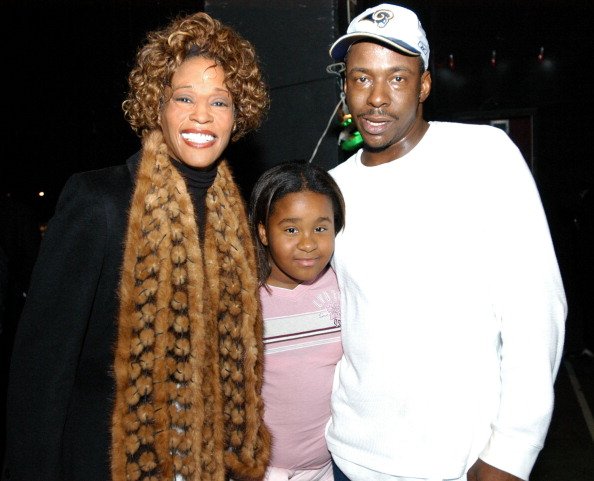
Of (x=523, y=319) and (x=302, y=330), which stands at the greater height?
(x=523, y=319)

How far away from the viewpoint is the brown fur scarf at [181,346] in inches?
66.5

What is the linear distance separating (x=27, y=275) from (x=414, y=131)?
292 centimetres

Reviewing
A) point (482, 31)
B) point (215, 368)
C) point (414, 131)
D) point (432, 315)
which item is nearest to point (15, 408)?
point (215, 368)

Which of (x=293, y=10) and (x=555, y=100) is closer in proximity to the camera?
(x=293, y=10)

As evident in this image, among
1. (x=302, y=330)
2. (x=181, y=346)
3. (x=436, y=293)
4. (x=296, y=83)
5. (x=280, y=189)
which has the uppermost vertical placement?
(x=296, y=83)

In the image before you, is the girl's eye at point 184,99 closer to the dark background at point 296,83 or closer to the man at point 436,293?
the man at point 436,293

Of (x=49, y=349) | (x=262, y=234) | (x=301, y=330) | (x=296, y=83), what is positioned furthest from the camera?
(x=296, y=83)

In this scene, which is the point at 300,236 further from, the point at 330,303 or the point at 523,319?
the point at 523,319

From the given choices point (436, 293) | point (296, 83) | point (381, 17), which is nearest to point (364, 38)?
point (381, 17)

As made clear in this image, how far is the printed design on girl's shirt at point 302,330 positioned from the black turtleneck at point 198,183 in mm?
465

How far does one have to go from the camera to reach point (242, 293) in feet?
6.56

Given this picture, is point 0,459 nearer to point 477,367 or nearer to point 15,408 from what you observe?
point 15,408

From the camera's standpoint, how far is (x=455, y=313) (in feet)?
5.68

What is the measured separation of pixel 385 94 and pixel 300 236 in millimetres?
600
